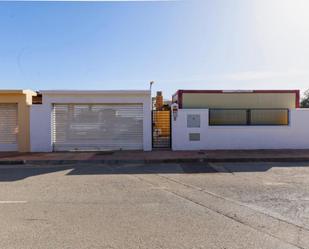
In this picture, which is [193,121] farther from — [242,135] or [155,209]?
[155,209]

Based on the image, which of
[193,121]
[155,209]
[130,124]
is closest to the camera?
[155,209]

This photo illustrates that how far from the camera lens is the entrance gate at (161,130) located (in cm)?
1728

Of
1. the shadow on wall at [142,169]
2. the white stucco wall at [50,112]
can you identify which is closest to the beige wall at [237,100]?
the white stucco wall at [50,112]

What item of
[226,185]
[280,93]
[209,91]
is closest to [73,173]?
[226,185]

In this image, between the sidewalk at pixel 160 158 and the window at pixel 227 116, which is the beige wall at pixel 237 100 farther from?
the sidewalk at pixel 160 158

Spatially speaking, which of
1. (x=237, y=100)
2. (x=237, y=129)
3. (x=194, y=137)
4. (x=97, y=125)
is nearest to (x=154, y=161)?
(x=194, y=137)

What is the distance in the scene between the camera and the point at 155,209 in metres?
6.65

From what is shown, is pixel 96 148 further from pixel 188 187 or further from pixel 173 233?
pixel 173 233

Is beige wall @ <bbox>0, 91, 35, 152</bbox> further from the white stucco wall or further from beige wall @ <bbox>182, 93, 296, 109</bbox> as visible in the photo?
beige wall @ <bbox>182, 93, 296, 109</bbox>

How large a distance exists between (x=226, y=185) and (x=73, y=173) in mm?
4843

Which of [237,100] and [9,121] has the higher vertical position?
[237,100]

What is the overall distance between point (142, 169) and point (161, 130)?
18.7 feet

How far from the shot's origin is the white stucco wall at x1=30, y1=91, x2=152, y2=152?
16.7 metres

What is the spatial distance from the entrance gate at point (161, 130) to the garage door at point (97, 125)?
2.31ft
